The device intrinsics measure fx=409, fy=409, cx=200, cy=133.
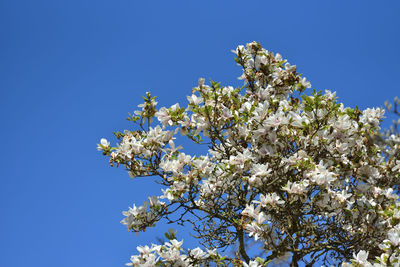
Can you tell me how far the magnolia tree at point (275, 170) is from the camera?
504cm

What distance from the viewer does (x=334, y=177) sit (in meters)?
4.97

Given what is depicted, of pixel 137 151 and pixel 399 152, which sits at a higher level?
pixel 137 151

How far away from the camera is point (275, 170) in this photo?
541 centimetres

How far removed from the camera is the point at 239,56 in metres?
6.34

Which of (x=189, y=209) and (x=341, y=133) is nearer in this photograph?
(x=341, y=133)

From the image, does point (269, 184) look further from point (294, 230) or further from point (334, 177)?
point (294, 230)

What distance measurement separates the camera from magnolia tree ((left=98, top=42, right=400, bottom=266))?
5043 millimetres

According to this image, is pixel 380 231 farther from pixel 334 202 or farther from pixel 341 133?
pixel 341 133

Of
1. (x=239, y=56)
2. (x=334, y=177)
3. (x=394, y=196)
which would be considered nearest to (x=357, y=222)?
(x=394, y=196)

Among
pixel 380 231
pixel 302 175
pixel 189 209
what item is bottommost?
pixel 380 231

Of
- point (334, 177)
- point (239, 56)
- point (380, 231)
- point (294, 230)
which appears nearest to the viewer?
point (334, 177)

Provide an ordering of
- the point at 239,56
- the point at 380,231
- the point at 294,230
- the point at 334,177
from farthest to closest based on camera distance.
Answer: the point at 239,56, the point at 294,230, the point at 380,231, the point at 334,177

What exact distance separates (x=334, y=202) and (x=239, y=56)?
2.60 m

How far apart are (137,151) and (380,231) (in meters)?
3.45
